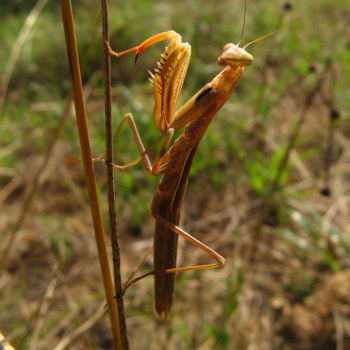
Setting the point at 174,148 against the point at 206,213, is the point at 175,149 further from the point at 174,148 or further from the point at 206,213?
the point at 206,213

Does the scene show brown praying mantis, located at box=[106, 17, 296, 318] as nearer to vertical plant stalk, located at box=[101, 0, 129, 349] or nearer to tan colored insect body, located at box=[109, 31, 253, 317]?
tan colored insect body, located at box=[109, 31, 253, 317]

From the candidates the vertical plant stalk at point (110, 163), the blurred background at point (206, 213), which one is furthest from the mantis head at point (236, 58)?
the blurred background at point (206, 213)

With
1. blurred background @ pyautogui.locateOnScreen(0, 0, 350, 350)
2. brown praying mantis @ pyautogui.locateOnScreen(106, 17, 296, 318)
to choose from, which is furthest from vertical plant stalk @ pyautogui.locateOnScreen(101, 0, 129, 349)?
blurred background @ pyautogui.locateOnScreen(0, 0, 350, 350)

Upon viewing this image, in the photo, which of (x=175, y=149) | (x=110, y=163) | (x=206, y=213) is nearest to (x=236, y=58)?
(x=175, y=149)

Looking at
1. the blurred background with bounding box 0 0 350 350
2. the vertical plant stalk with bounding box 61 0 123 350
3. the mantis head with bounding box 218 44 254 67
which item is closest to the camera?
the vertical plant stalk with bounding box 61 0 123 350

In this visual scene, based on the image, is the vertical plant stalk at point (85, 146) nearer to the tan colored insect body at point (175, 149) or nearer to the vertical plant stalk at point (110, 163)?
the vertical plant stalk at point (110, 163)
